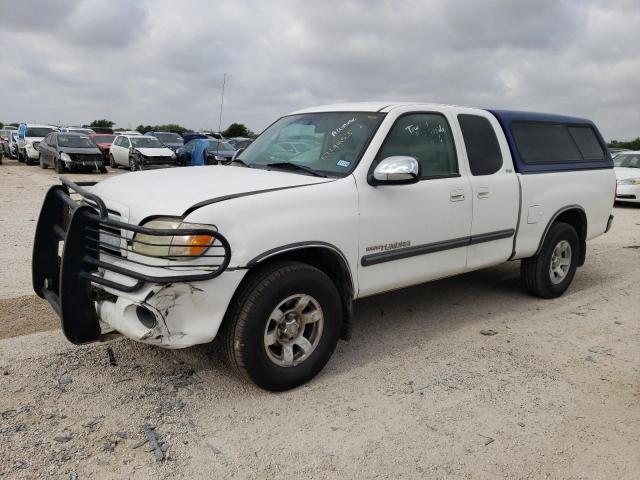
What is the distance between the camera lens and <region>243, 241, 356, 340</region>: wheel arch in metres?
3.34

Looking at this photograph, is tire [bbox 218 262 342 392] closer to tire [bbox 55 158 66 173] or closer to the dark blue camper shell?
the dark blue camper shell

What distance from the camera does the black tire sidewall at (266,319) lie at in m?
3.21

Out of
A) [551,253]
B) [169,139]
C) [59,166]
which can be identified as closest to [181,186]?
[551,253]

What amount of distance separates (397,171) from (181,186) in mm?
1379

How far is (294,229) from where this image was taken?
10.9ft

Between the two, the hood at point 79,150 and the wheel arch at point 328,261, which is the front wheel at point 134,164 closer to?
the hood at point 79,150

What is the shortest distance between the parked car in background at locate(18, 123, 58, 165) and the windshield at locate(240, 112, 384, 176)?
22.7 meters

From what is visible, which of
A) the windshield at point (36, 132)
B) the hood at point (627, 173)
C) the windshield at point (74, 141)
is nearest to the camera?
the hood at point (627, 173)

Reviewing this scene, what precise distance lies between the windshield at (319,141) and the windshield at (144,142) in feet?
60.6

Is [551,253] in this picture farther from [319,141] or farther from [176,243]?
[176,243]

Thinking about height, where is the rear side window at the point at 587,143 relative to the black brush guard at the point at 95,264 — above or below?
above

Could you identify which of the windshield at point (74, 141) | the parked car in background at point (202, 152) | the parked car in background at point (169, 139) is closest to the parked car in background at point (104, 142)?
the parked car in background at point (169, 139)

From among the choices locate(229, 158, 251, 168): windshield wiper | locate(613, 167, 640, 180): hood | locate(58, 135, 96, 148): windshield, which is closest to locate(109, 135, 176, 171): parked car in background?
locate(58, 135, 96, 148): windshield

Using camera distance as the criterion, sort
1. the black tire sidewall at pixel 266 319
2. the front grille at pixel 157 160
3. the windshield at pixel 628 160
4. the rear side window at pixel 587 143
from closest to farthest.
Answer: the black tire sidewall at pixel 266 319 → the rear side window at pixel 587 143 → the windshield at pixel 628 160 → the front grille at pixel 157 160
